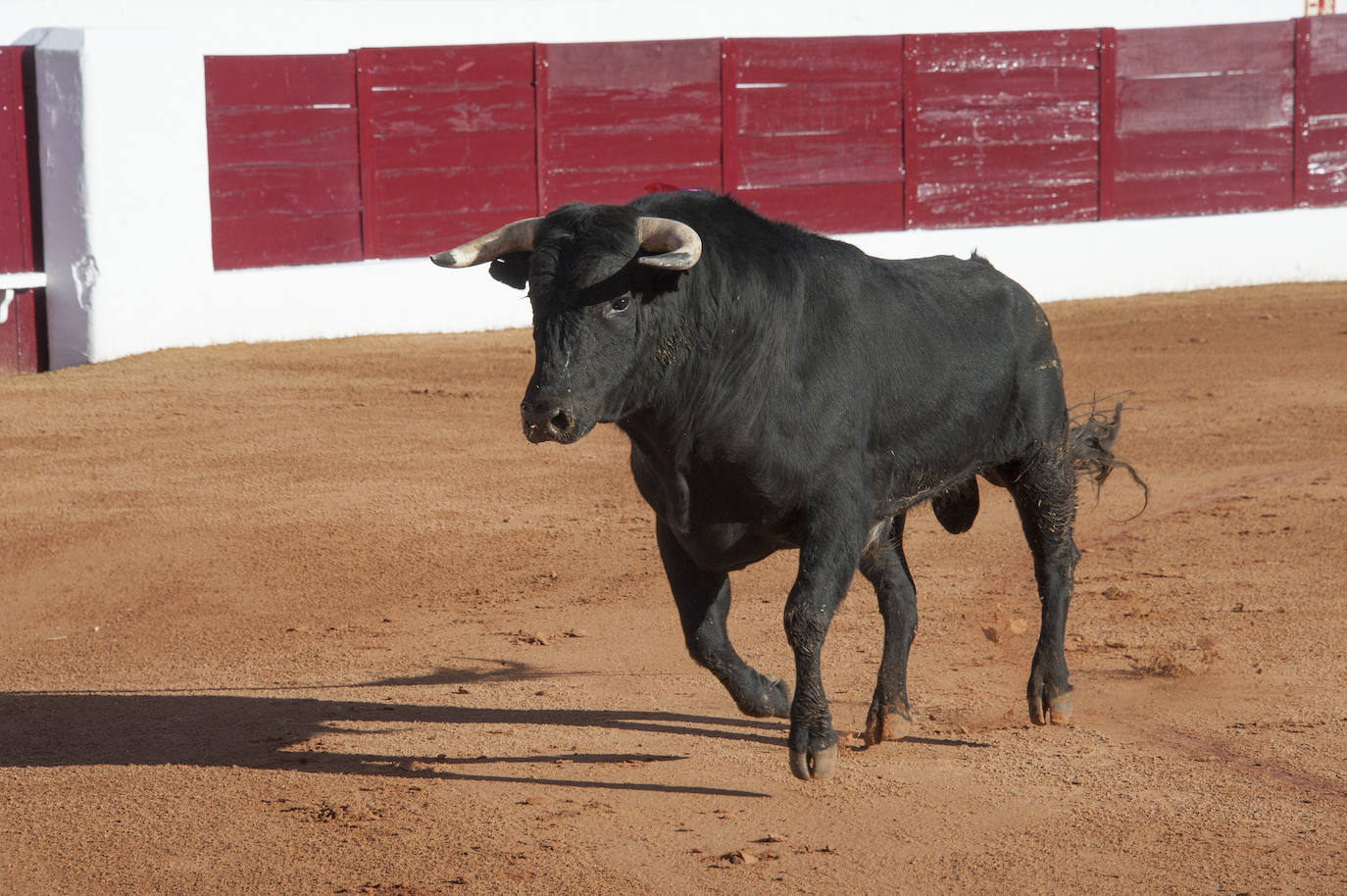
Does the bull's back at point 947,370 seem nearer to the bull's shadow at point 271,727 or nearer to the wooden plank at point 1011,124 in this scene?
the bull's shadow at point 271,727

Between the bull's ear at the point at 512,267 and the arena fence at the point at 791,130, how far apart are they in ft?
20.7

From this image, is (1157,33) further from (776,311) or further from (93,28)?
(776,311)

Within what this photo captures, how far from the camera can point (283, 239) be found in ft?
34.7

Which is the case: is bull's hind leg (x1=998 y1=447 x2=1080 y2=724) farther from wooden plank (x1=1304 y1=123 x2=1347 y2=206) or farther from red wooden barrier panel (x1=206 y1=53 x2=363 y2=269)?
wooden plank (x1=1304 y1=123 x2=1347 y2=206)

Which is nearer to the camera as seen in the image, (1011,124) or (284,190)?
(284,190)

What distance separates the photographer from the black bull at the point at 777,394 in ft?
11.9

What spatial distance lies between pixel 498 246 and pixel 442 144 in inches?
302

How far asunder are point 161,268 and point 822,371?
6.71 m

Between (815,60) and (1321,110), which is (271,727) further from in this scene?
(1321,110)

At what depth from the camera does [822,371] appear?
156 inches

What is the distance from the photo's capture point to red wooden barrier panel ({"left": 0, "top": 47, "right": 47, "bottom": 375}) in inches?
372

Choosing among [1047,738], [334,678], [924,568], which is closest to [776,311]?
[1047,738]

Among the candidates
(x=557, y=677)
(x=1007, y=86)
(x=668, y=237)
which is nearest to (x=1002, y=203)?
(x=1007, y=86)

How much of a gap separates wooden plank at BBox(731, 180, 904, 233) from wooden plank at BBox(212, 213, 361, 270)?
2.92 metres
